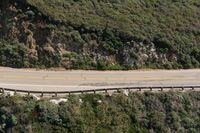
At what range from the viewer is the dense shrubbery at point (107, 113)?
154 ft

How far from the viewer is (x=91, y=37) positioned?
56094mm

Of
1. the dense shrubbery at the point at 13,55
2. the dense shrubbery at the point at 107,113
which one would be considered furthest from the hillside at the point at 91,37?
the dense shrubbery at the point at 107,113

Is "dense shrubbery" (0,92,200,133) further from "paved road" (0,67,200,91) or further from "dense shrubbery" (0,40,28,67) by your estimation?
"dense shrubbery" (0,40,28,67)

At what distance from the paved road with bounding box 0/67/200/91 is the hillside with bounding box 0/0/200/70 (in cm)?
106

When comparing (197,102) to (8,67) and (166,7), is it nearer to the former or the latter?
(166,7)

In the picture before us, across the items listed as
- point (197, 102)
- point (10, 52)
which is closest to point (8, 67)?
point (10, 52)

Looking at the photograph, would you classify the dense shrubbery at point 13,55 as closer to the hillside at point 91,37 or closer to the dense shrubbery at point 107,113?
the hillside at point 91,37

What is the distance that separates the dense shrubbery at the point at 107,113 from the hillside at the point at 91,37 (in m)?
5.92

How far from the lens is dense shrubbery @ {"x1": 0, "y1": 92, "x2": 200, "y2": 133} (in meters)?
47.0

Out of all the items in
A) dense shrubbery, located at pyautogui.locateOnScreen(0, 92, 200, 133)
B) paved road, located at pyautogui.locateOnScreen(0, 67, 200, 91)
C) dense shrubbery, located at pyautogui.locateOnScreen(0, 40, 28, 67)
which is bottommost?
dense shrubbery, located at pyautogui.locateOnScreen(0, 92, 200, 133)

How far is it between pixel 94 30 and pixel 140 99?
396 inches

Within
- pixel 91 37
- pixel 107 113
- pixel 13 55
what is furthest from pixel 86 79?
pixel 13 55

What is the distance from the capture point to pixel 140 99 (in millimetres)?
51250

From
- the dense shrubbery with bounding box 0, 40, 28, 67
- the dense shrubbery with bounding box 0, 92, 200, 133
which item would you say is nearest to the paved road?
the dense shrubbery with bounding box 0, 40, 28, 67
